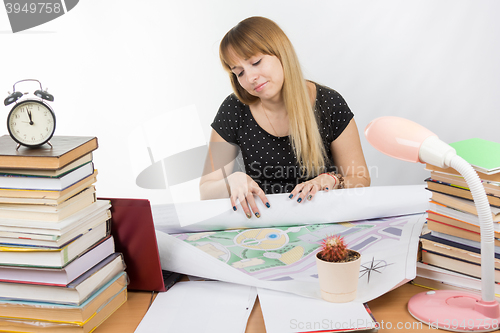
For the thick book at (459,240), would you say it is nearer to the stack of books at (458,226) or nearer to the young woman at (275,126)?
the stack of books at (458,226)

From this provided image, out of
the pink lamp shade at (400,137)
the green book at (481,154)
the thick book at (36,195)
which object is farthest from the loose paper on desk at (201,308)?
the green book at (481,154)

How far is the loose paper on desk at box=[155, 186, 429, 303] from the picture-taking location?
0.82 m

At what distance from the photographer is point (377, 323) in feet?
2.22

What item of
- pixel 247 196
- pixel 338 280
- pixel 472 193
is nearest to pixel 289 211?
pixel 247 196

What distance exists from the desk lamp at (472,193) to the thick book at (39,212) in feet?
1.67

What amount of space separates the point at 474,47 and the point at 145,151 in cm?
200

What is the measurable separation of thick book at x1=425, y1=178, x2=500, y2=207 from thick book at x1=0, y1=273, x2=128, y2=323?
639 millimetres

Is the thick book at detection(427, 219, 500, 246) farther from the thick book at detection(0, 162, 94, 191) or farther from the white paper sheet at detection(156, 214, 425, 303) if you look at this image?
the thick book at detection(0, 162, 94, 191)

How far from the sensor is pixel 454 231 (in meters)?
0.84

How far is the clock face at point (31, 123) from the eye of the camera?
2.57ft

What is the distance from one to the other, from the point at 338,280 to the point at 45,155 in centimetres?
52

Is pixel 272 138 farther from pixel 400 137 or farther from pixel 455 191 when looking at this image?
pixel 400 137

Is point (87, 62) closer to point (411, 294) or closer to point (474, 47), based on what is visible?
point (474, 47)

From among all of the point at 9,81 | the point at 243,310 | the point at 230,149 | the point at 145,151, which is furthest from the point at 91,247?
the point at 9,81
